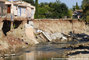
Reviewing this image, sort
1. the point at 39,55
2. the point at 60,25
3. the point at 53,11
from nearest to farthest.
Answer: the point at 39,55
the point at 60,25
the point at 53,11

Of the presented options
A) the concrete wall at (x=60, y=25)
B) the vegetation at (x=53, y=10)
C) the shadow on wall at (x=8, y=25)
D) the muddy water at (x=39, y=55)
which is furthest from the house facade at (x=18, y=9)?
the vegetation at (x=53, y=10)

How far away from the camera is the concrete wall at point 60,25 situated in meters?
71.1

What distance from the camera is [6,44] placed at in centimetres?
4159

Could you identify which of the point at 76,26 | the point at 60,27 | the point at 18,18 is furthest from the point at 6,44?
the point at 76,26

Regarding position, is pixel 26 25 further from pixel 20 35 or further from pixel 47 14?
pixel 47 14

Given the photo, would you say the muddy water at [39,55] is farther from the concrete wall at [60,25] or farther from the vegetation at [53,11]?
the vegetation at [53,11]

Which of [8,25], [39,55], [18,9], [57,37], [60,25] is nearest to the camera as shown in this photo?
[39,55]

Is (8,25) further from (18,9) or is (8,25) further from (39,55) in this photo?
(39,55)

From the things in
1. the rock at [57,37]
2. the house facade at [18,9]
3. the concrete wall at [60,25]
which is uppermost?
the house facade at [18,9]

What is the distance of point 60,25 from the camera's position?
253 feet

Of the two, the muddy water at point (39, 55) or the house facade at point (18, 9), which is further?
the house facade at point (18, 9)

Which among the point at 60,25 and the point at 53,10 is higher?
the point at 53,10

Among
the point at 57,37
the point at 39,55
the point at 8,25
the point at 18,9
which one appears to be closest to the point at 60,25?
the point at 57,37

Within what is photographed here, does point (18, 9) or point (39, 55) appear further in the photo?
point (18, 9)
